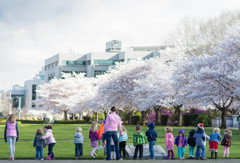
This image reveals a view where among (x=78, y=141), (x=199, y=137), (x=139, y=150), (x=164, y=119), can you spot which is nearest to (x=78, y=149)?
(x=78, y=141)

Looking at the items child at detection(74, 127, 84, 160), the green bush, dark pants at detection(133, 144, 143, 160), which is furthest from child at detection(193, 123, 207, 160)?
the green bush

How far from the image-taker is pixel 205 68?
→ 35.1 m

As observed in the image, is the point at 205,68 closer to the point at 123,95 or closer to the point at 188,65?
the point at 188,65

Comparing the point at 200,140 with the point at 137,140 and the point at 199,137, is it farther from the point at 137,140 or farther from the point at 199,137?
the point at 137,140

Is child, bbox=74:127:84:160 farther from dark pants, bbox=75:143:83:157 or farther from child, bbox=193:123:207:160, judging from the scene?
child, bbox=193:123:207:160

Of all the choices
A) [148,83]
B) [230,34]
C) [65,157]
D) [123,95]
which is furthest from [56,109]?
[65,157]

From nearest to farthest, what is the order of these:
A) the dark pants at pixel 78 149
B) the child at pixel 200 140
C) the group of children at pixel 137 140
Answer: the group of children at pixel 137 140 < the child at pixel 200 140 < the dark pants at pixel 78 149

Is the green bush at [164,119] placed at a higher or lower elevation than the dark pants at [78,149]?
higher

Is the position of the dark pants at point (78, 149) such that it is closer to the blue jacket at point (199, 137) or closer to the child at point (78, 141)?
the child at point (78, 141)

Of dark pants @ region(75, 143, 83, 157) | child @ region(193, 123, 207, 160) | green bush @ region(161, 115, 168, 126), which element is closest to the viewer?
child @ region(193, 123, 207, 160)

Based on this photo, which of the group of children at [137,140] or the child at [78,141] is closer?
the group of children at [137,140]

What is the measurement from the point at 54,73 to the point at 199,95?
90.7m

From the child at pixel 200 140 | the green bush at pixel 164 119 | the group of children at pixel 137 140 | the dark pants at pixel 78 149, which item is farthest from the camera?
the green bush at pixel 164 119

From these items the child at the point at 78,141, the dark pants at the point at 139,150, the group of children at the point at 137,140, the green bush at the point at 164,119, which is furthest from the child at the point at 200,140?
the green bush at the point at 164,119
